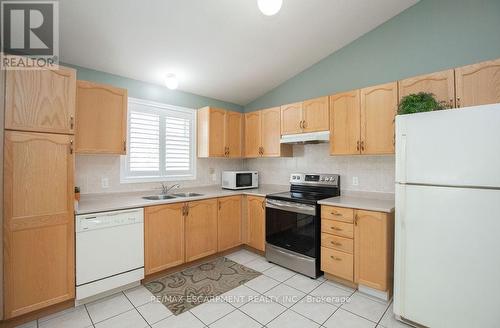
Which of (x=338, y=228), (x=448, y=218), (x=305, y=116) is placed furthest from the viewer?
(x=305, y=116)

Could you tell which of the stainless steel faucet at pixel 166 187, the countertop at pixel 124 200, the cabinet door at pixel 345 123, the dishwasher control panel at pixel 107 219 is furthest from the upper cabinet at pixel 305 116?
the dishwasher control panel at pixel 107 219

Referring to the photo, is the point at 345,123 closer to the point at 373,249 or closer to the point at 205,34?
the point at 373,249

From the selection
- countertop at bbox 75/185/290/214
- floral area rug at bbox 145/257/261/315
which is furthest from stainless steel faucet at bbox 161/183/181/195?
floral area rug at bbox 145/257/261/315

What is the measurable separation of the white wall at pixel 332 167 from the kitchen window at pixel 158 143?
129 cm

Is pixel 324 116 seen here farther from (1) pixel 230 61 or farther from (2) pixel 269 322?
(2) pixel 269 322

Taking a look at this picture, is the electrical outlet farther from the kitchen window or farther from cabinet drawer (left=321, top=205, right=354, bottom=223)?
cabinet drawer (left=321, top=205, right=354, bottom=223)


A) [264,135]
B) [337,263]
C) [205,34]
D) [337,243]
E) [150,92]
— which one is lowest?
[337,263]

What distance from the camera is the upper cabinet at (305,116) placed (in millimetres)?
2934

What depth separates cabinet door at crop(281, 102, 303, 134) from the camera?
10.4 ft

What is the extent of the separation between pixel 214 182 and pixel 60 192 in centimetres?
226

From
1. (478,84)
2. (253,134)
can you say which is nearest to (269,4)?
(478,84)

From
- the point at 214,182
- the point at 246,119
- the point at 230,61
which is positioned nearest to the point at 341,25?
the point at 230,61

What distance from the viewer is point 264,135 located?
11.9 feet

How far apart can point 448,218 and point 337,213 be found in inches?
37.6
